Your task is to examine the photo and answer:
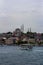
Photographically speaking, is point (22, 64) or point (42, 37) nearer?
point (22, 64)

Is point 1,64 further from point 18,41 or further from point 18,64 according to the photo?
point 18,41

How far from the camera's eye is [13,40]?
516ft

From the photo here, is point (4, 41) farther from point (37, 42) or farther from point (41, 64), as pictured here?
point (41, 64)

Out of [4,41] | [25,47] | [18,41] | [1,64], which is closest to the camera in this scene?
[1,64]

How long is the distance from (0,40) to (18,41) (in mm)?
20363

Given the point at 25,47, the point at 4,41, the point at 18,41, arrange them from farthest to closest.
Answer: the point at 4,41, the point at 18,41, the point at 25,47

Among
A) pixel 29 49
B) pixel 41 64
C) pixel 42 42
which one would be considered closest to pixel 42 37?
pixel 42 42

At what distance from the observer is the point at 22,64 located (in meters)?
43.9

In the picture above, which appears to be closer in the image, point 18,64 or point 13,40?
point 18,64

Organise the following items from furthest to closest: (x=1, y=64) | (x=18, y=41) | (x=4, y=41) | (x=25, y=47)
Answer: (x=4, y=41), (x=18, y=41), (x=25, y=47), (x=1, y=64)

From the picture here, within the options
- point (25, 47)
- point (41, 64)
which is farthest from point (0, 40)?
point (41, 64)

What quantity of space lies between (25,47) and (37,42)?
59551 mm

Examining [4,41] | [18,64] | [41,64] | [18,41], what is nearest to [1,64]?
[18,64]

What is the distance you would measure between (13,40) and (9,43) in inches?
146
